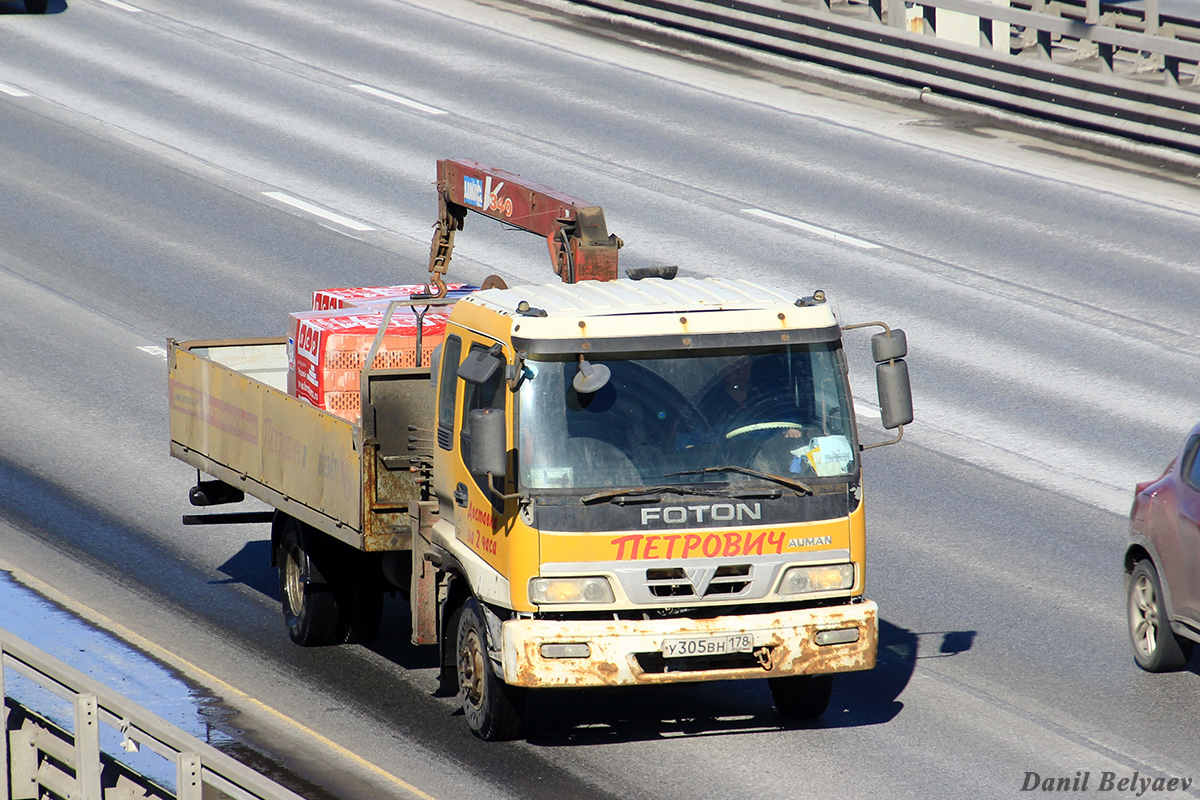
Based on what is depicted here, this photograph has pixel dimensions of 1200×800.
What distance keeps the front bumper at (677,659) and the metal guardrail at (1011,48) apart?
1692cm

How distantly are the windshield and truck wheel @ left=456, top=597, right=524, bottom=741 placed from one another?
3.54 ft

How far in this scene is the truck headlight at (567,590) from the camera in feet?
31.7

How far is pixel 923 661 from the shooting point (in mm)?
11766

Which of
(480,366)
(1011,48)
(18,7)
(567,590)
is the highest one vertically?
(1011,48)

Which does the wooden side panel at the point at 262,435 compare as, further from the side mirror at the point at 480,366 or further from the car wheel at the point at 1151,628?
the car wheel at the point at 1151,628

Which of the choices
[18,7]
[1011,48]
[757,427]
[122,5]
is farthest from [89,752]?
[18,7]

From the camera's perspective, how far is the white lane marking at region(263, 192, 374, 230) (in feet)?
75.7

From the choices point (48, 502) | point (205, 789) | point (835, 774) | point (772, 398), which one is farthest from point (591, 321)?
point (48, 502)

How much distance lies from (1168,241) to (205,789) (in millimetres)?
17450

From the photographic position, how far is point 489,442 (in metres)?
9.41

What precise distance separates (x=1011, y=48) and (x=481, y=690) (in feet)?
66.5

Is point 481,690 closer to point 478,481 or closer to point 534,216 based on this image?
point 478,481

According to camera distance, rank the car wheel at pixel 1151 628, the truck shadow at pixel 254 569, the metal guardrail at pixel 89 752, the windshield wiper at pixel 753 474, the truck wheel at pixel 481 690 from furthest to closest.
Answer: the truck shadow at pixel 254 569, the car wheel at pixel 1151 628, the truck wheel at pixel 481 690, the windshield wiper at pixel 753 474, the metal guardrail at pixel 89 752

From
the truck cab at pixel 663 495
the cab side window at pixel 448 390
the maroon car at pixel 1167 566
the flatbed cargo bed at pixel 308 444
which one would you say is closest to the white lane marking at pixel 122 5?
the flatbed cargo bed at pixel 308 444
